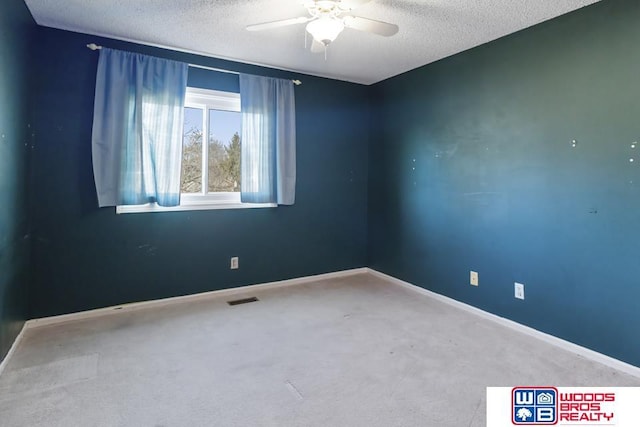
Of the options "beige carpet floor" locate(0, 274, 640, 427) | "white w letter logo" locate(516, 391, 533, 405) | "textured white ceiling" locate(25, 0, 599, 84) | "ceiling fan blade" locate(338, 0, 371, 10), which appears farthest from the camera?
"textured white ceiling" locate(25, 0, 599, 84)

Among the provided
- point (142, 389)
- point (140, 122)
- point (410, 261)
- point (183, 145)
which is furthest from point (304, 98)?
point (142, 389)

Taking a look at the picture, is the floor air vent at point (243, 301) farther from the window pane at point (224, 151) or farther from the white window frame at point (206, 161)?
the window pane at point (224, 151)

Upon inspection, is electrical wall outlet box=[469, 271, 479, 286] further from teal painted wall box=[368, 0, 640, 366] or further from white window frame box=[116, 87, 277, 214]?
white window frame box=[116, 87, 277, 214]

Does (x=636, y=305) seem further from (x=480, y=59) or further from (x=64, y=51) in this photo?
(x=64, y=51)

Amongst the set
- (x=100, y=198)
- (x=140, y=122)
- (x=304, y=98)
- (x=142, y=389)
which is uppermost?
(x=304, y=98)

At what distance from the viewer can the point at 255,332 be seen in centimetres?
268

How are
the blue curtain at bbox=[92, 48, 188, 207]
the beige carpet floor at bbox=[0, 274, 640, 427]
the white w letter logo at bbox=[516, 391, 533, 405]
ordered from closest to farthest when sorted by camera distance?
the beige carpet floor at bbox=[0, 274, 640, 427] → the white w letter logo at bbox=[516, 391, 533, 405] → the blue curtain at bbox=[92, 48, 188, 207]

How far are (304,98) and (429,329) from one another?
2676mm

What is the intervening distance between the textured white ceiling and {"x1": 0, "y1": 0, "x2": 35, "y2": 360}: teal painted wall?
34 centimetres

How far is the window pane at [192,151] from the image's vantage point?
341cm

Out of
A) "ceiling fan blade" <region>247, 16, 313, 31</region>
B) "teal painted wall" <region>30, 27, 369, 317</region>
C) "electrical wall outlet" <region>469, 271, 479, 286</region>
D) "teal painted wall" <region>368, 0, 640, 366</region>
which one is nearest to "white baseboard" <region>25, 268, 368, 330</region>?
"teal painted wall" <region>30, 27, 369, 317</region>

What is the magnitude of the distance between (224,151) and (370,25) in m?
2.01

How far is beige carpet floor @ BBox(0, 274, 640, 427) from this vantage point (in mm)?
1735

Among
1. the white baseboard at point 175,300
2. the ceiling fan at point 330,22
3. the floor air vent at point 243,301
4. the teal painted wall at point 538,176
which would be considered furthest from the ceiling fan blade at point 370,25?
the white baseboard at point 175,300
